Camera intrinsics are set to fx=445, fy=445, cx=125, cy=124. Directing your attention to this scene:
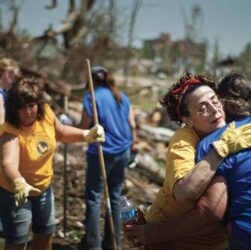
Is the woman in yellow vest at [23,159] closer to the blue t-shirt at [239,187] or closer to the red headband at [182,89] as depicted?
the red headband at [182,89]

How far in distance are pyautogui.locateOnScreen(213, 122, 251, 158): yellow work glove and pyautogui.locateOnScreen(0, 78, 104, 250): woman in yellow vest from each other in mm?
1533

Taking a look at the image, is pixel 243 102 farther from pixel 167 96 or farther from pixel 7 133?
pixel 7 133

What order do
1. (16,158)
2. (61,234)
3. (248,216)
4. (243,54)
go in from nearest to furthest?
(248,216) < (16,158) < (61,234) < (243,54)

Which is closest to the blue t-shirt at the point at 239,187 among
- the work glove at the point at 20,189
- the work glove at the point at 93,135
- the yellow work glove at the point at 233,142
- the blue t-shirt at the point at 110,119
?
the yellow work glove at the point at 233,142

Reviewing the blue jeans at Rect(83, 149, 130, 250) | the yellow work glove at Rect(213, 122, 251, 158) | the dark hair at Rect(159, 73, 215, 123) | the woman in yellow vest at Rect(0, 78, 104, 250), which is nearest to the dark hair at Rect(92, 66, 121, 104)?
the blue jeans at Rect(83, 149, 130, 250)

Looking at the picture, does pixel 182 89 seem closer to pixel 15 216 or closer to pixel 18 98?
pixel 18 98

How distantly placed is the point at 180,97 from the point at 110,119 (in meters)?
2.17

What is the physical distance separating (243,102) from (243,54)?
17208mm

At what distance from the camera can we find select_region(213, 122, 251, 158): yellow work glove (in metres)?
1.86

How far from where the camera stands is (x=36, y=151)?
10.3 ft

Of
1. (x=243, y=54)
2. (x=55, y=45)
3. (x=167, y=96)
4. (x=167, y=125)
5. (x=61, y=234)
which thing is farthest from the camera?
(x=243, y=54)

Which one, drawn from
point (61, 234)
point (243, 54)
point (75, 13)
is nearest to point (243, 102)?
point (61, 234)

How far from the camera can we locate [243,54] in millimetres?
18469

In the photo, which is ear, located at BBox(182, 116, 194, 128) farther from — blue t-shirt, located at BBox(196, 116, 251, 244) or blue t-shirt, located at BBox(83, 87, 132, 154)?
blue t-shirt, located at BBox(83, 87, 132, 154)
